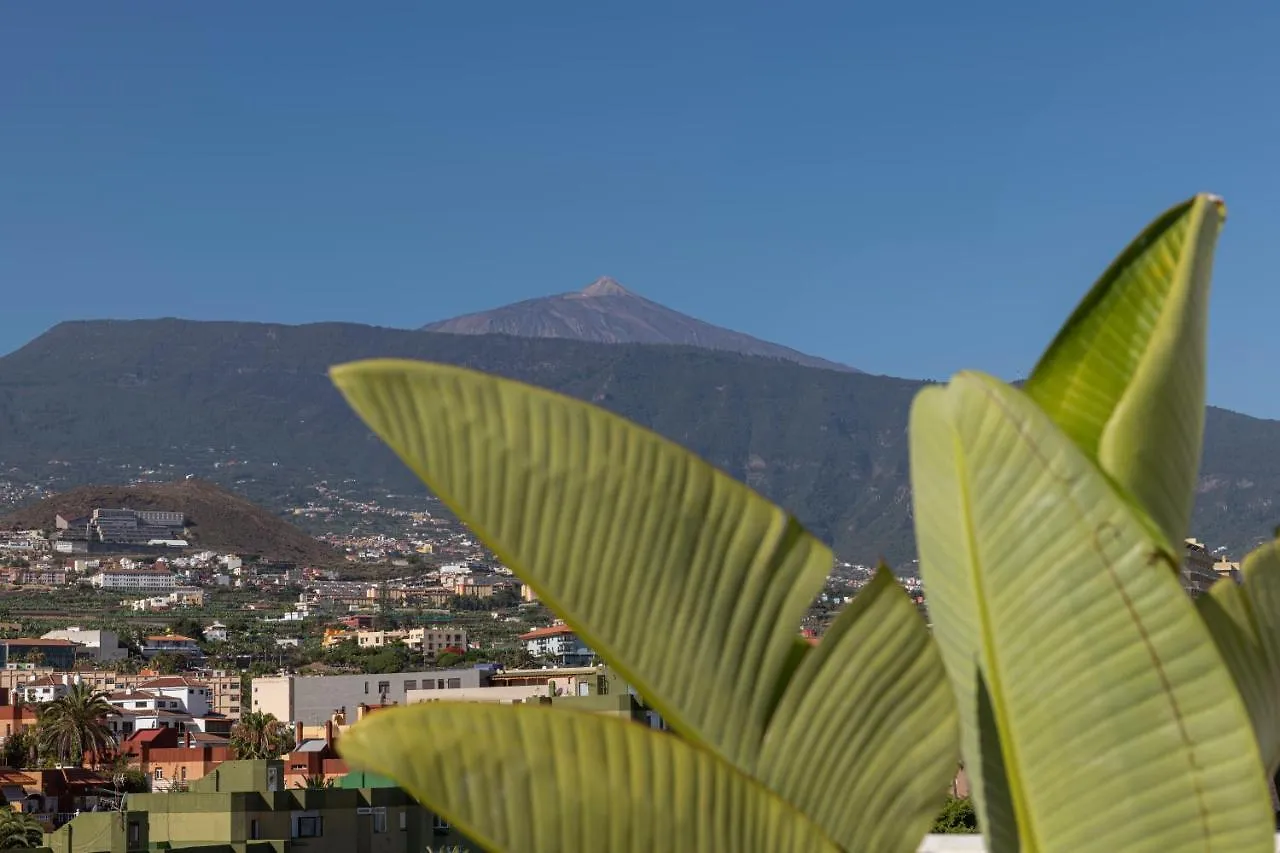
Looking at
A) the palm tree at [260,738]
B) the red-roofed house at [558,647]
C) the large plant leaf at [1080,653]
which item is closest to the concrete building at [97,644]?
the red-roofed house at [558,647]

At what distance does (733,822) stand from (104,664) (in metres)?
121

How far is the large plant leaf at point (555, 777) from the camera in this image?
2629mm

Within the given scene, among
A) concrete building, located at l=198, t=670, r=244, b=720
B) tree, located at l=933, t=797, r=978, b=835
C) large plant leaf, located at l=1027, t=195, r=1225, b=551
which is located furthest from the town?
tree, located at l=933, t=797, r=978, b=835

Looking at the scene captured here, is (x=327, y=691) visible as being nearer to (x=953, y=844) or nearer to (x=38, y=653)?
(x=38, y=653)

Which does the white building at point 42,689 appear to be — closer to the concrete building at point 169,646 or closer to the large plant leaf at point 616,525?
the concrete building at point 169,646

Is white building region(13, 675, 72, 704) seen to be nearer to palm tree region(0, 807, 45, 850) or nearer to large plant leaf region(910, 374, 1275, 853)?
palm tree region(0, 807, 45, 850)

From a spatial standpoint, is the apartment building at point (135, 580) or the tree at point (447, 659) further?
the apartment building at point (135, 580)

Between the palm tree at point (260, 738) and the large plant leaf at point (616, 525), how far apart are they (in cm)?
5681

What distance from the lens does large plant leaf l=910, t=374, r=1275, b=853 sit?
2719mm

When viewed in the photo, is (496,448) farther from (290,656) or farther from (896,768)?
(290,656)

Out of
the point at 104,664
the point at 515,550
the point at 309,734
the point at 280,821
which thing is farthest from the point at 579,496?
the point at 104,664

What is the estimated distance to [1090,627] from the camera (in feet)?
9.00

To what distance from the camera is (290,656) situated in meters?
124

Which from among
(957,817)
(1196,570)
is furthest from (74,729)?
(957,817)
